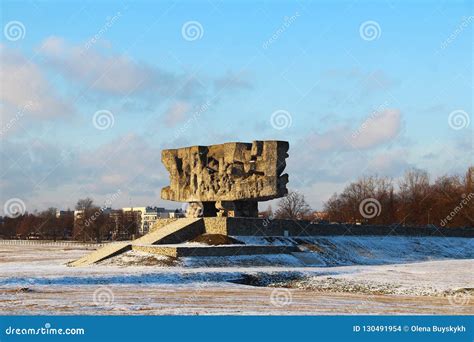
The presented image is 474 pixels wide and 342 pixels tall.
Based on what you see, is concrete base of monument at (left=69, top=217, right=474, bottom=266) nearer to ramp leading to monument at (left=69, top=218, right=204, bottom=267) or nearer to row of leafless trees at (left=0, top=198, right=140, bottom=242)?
ramp leading to monument at (left=69, top=218, right=204, bottom=267)

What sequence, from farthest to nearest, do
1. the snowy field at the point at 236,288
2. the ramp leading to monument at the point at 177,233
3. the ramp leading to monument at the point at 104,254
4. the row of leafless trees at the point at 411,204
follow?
1. the row of leafless trees at the point at 411,204
2. the ramp leading to monument at the point at 177,233
3. the ramp leading to monument at the point at 104,254
4. the snowy field at the point at 236,288

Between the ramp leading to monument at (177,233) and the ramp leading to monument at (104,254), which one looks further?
the ramp leading to monument at (177,233)

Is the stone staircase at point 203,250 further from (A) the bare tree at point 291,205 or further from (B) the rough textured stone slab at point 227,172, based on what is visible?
(A) the bare tree at point 291,205

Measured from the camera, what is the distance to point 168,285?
1977 centimetres

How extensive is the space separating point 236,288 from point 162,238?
11.3 m

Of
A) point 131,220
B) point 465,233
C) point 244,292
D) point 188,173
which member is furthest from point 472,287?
point 131,220

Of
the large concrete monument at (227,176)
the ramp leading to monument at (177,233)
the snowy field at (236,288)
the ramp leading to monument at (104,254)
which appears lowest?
the snowy field at (236,288)

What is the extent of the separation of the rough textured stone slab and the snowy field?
9.59 ft

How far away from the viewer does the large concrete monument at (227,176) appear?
105 ft

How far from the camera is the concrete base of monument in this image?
27750mm

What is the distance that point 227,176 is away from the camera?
33.7 metres

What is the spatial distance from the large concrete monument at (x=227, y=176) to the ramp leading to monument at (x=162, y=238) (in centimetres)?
201

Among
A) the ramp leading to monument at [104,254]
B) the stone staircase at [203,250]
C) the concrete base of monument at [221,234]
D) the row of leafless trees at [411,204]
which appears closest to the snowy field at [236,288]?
the stone staircase at [203,250]

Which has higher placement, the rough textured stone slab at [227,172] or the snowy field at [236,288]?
the rough textured stone slab at [227,172]
